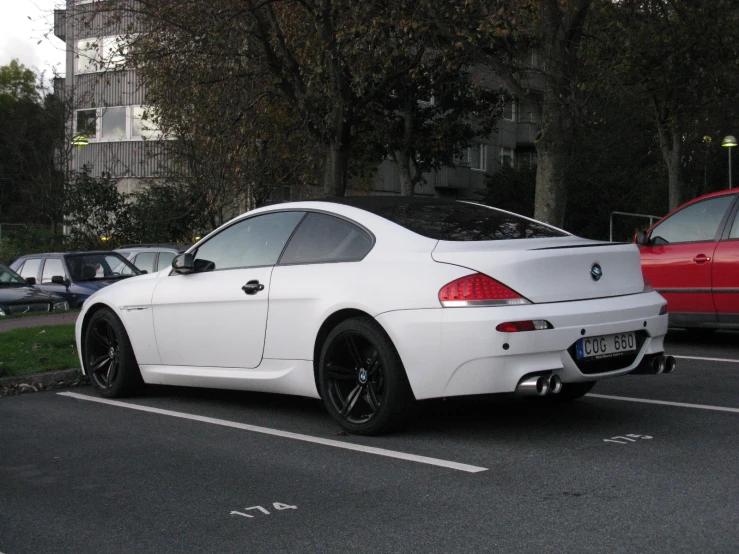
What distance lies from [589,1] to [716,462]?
1288 centimetres

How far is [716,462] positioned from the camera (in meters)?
5.29

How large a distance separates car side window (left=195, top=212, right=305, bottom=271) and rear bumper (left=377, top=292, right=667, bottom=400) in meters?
1.42

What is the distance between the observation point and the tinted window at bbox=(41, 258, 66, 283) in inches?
765

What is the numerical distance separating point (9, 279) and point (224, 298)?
11.3 meters

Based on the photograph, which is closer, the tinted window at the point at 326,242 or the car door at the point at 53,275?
the tinted window at the point at 326,242

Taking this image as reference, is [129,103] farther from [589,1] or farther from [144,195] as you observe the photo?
[589,1]

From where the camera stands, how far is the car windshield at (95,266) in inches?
760

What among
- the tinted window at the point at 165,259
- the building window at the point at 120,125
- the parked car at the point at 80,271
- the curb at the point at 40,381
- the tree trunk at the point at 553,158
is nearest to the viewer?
the curb at the point at 40,381

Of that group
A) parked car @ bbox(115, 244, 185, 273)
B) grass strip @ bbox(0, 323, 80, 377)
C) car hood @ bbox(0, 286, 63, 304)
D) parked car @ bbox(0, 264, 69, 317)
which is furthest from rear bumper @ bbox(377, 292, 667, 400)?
parked car @ bbox(115, 244, 185, 273)

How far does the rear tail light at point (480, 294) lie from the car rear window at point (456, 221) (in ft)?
1.59

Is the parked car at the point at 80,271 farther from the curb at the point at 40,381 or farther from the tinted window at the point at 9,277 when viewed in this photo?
the curb at the point at 40,381

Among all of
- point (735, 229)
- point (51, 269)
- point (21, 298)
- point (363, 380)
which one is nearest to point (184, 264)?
point (363, 380)

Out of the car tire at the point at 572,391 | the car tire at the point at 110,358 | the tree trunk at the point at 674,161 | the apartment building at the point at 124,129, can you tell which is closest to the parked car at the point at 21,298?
the apartment building at the point at 124,129

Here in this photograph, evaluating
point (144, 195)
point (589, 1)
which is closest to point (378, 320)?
point (589, 1)
